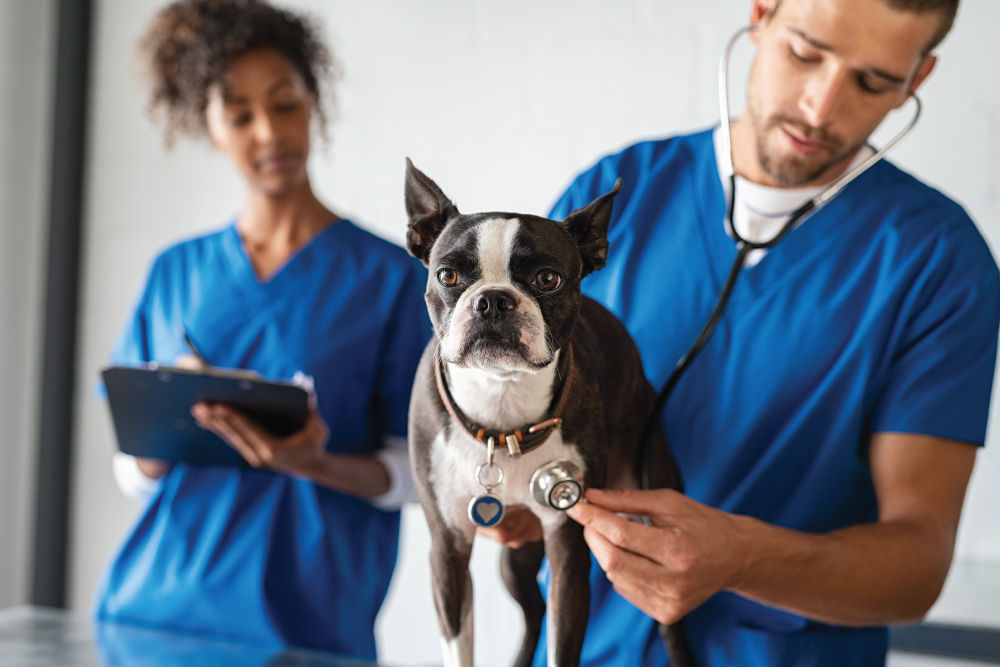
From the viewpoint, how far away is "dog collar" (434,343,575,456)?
69 cm

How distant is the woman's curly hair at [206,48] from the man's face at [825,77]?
0.90 meters

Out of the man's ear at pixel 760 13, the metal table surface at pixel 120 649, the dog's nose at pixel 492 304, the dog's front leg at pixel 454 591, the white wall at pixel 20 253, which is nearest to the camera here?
the dog's nose at pixel 492 304

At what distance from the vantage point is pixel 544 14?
7.09 ft

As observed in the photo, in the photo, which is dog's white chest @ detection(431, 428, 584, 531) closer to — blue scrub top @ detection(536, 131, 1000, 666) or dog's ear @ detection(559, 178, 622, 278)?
dog's ear @ detection(559, 178, 622, 278)

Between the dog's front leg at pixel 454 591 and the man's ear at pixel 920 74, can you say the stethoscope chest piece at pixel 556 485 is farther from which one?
the man's ear at pixel 920 74

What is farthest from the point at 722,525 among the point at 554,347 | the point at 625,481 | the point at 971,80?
the point at 971,80

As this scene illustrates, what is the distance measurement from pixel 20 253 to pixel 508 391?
7.96ft

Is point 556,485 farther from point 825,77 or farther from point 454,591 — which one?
point 825,77

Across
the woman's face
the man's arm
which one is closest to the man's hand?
the man's arm

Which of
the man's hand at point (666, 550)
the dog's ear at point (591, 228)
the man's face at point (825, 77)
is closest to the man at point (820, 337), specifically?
the man's face at point (825, 77)

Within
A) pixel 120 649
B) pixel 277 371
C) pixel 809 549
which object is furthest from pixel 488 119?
pixel 809 549

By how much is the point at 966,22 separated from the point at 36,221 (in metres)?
2.39

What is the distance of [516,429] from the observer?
0.70 metres

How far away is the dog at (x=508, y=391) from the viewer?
0.64 m
